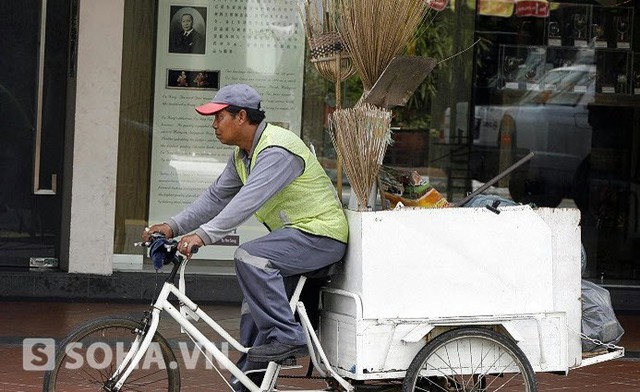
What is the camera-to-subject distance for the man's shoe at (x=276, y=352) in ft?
19.2

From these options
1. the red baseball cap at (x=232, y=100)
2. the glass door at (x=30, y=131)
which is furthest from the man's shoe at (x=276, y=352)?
the glass door at (x=30, y=131)

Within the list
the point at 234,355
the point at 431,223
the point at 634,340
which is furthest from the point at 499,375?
the point at 634,340

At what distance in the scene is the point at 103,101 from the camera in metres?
10.1

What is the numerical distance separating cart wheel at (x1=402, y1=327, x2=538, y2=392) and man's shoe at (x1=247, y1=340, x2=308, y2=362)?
51 cm

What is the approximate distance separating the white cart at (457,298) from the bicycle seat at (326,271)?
6 cm

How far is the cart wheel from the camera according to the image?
19.1ft

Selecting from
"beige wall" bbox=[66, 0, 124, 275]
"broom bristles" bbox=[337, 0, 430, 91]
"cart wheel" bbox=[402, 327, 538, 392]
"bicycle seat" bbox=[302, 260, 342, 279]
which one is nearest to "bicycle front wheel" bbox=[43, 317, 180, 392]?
"bicycle seat" bbox=[302, 260, 342, 279]

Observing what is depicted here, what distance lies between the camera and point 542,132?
10953 mm

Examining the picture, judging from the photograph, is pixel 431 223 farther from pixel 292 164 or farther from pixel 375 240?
pixel 292 164

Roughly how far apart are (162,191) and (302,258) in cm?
484

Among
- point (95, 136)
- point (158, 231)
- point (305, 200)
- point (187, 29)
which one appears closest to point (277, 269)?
point (305, 200)

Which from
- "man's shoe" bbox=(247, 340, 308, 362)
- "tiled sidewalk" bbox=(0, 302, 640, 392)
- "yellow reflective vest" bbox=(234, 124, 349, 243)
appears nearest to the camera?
"man's shoe" bbox=(247, 340, 308, 362)

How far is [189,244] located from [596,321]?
2010 millimetres

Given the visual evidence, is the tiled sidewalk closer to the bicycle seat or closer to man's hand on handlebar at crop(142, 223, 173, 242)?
man's hand on handlebar at crop(142, 223, 173, 242)
